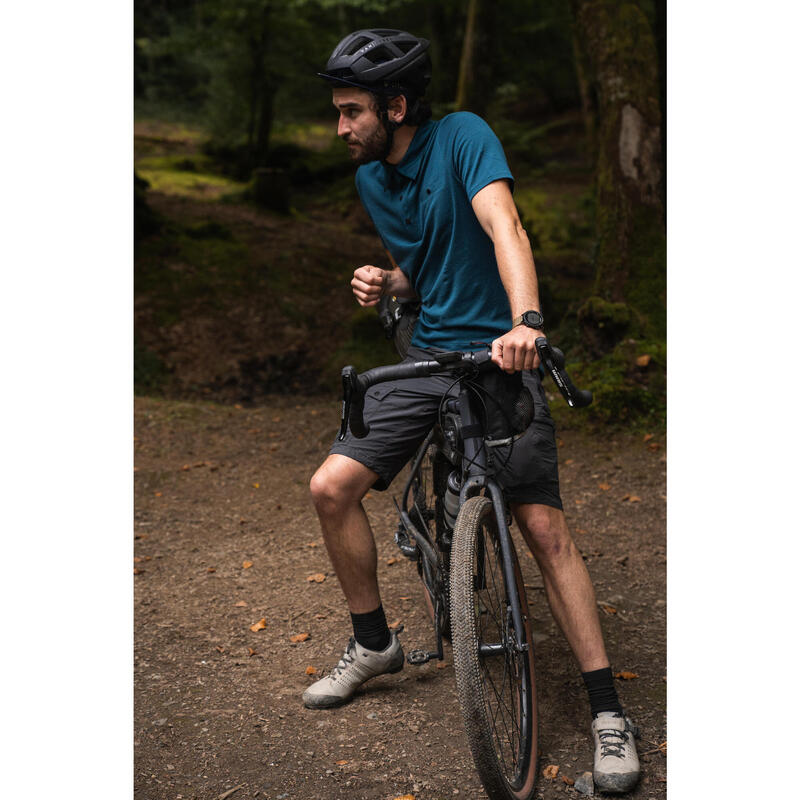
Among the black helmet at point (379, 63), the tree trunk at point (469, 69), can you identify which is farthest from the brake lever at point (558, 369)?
the tree trunk at point (469, 69)

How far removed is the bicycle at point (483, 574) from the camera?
248cm

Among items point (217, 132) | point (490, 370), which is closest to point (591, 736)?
point (490, 370)

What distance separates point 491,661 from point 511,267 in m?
1.25

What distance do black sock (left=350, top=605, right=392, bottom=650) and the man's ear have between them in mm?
1794

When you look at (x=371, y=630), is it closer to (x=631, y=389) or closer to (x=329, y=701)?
(x=329, y=701)

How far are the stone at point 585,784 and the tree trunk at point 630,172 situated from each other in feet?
16.4

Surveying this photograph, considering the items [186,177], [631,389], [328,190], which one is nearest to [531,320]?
[631,389]

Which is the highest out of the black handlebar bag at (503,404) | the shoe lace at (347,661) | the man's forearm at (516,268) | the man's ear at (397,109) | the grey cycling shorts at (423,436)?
the man's ear at (397,109)

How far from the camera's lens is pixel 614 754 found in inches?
110

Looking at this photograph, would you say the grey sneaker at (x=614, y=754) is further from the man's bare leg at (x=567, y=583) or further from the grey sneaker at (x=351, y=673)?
the grey sneaker at (x=351, y=673)

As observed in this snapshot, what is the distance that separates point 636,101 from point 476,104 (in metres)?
6.41

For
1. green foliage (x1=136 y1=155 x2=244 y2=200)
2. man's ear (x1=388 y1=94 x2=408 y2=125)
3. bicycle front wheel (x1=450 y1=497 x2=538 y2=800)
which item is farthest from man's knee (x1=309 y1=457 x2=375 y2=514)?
green foliage (x1=136 y1=155 x2=244 y2=200)

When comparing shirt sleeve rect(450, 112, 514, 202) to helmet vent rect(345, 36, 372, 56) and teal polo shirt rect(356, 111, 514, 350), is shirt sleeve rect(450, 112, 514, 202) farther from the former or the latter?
helmet vent rect(345, 36, 372, 56)

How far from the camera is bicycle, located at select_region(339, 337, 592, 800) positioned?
2480 mm
